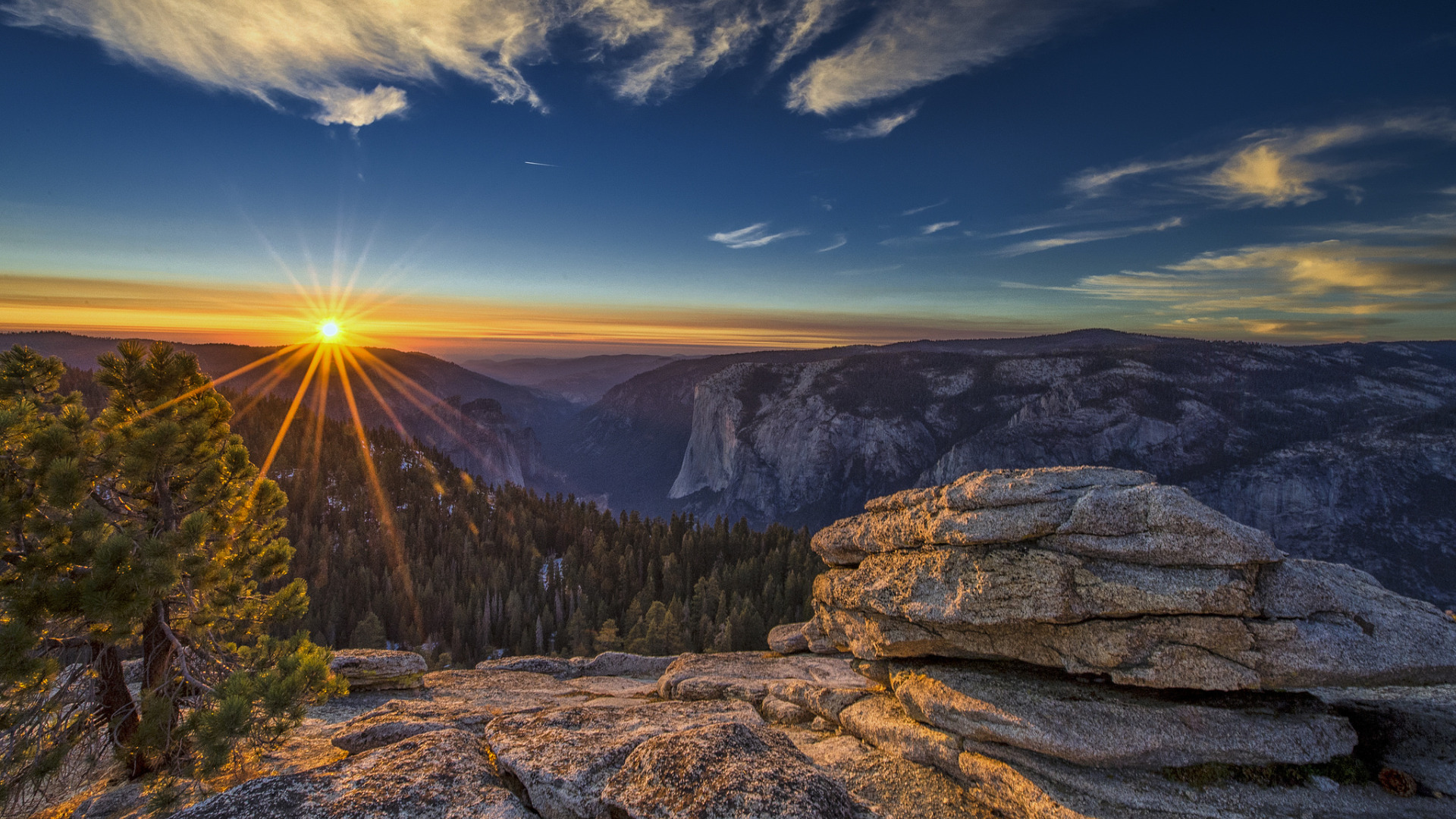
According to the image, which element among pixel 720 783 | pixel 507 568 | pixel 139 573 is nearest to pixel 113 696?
pixel 139 573

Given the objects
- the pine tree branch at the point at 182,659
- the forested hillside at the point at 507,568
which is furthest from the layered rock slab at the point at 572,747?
the forested hillside at the point at 507,568

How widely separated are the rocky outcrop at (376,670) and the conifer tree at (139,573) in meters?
6.60

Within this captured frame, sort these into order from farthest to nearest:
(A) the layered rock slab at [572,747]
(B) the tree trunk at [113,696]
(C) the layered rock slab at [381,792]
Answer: (B) the tree trunk at [113,696] < (A) the layered rock slab at [572,747] < (C) the layered rock slab at [381,792]

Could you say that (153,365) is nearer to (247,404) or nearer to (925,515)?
(925,515)

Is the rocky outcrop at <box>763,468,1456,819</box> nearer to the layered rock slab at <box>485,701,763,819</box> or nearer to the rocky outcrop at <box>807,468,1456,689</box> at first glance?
the rocky outcrop at <box>807,468,1456,689</box>

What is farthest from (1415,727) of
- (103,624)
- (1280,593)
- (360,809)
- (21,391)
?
(21,391)

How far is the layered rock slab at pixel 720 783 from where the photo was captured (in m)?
9.60

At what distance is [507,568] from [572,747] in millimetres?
114457

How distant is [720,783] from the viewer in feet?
33.0

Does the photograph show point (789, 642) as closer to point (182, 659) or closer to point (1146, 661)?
point (1146, 661)

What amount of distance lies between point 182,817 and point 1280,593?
2145cm

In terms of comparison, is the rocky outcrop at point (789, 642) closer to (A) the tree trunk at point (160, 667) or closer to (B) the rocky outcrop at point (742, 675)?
(B) the rocky outcrop at point (742, 675)

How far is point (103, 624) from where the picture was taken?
1448cm

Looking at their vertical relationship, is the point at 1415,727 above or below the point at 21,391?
below
